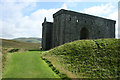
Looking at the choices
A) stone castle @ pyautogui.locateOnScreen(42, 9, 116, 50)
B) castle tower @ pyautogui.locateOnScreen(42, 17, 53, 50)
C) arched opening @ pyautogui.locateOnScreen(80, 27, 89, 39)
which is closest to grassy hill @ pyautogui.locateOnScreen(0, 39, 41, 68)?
castle tower @ pyautogui.locateOnScreen(42, 17, 53, 50)

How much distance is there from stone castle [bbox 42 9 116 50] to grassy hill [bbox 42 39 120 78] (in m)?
12.7

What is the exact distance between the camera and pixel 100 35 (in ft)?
125

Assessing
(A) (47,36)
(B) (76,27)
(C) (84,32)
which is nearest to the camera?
(B) (76,27)

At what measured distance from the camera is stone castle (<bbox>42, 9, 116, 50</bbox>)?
30.7 metres

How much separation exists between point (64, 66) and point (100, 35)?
29.7 metres

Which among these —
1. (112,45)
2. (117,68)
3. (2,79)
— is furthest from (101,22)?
(2,79)

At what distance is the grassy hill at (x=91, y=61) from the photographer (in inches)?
471

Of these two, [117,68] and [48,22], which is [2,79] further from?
[48,22]

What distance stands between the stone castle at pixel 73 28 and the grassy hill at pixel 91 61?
501 inches

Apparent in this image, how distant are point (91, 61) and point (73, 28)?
18934 mm

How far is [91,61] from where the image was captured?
47.5 feet

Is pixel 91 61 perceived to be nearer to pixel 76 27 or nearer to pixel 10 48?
pixel 76 27

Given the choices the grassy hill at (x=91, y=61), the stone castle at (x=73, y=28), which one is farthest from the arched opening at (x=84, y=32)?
the grassy hill at (x=91, y=61)

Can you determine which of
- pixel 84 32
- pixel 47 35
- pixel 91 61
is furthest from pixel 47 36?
pixel 91 61
